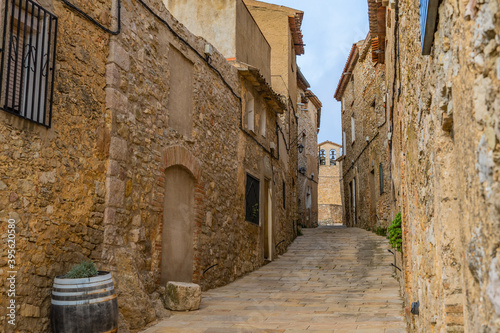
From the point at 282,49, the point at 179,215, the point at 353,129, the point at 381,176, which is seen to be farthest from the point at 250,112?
the point at 353,129

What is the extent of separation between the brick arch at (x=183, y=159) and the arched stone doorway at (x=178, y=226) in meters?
0.08

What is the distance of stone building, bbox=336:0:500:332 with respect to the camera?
4.57ft

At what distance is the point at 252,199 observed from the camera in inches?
436

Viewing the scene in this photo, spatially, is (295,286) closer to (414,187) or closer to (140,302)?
(140,302)

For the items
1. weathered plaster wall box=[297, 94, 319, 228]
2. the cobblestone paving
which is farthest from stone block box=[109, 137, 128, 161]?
weathered plaster wall box=[297, 94, 319, 228]

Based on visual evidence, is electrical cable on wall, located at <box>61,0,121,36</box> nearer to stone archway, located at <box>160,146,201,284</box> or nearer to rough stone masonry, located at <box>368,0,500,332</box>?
stone archway, located at <box>160,146,201,284</box>

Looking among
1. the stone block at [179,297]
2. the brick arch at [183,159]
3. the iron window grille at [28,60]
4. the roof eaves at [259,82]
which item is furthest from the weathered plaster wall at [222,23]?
the iron window grille at [28,60]

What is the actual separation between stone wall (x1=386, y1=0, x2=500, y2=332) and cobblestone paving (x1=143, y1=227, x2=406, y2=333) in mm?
2641

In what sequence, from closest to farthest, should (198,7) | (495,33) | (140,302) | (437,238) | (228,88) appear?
1. (495,33)
2. (437,238)
3. (140,302)
4. (228,88)
5. (198,7)

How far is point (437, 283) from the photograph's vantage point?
2.83 m

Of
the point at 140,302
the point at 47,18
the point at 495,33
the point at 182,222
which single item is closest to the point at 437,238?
the point at 495,33

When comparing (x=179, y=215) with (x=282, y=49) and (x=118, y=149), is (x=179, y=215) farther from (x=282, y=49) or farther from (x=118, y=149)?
(x=282, y=49)

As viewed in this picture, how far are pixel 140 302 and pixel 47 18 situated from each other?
3.22 meters

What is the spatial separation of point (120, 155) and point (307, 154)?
62.2ft
